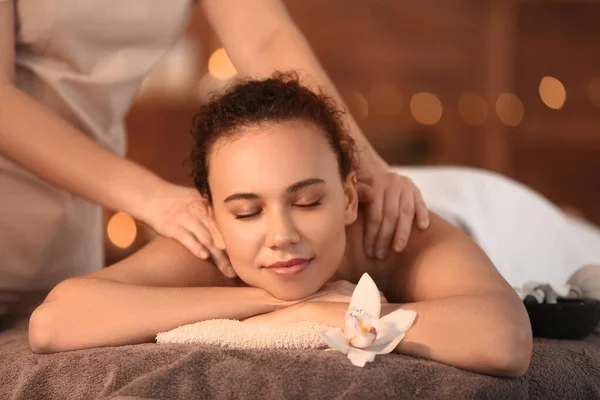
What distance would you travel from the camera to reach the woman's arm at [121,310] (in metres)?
1.26

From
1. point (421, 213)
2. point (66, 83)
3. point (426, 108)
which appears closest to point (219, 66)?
point (426, 108)

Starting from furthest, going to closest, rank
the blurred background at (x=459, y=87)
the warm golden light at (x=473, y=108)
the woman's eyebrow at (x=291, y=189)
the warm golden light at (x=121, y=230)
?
1. the warm golden light at (x=473, y=108)
2. the blurred background at (x=459, y=87)
3. the warm golden light at (x=121, y=230)
4. the woman's eyebrow at (x=291, y=189)

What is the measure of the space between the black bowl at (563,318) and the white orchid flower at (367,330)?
1.12 ft

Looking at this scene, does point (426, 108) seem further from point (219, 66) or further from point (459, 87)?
point (219, 66)

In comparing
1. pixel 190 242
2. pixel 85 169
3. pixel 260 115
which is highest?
pixel 260 115

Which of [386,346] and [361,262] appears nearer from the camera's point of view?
[386,346]

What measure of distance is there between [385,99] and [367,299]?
330 cm

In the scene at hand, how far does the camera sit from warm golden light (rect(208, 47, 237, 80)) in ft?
13.9

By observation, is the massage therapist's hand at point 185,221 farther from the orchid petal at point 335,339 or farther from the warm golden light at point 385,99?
the warm golden light at point 385,99

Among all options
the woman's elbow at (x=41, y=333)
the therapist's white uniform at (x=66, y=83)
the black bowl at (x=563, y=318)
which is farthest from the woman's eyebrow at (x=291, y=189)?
the therapist's white uniform at (x=66, y=83)

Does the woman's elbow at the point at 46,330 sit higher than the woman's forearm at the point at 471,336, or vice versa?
the woman's forearm at the point at 471,336

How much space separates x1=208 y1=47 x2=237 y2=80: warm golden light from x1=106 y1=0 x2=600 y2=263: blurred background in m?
0.02

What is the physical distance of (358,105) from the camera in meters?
4.38

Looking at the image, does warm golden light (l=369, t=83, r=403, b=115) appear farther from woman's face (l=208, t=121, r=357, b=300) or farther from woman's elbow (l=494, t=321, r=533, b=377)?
woman's elbow (l=494, t=321, r=533, b=377)
